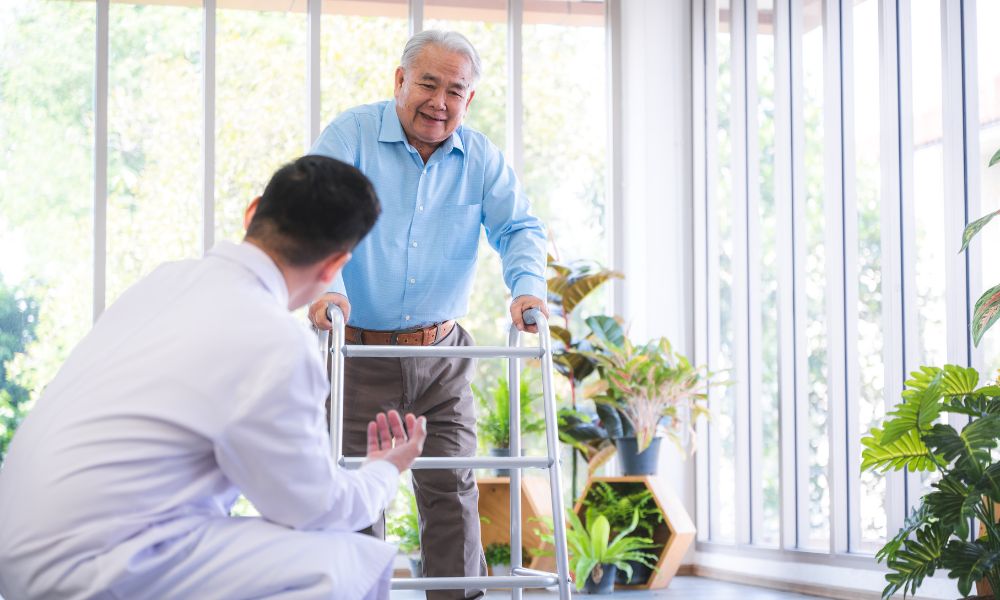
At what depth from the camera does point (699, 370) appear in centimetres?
486

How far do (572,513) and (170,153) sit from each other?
2.43 m

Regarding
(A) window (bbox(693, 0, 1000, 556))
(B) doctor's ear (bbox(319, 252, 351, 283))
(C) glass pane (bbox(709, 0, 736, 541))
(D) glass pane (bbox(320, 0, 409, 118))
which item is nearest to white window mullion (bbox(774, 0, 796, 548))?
(A) window (bbox(693, 0, 1000, 556))

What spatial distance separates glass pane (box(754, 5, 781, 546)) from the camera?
487cm

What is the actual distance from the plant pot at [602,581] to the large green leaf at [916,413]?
155cm

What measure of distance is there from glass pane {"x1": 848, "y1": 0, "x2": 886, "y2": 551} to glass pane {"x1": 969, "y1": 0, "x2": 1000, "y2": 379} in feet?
1.59

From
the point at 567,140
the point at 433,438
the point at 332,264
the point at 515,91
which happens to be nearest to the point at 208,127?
the point at 515,91

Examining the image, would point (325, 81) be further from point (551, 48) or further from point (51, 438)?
point (51, 438)

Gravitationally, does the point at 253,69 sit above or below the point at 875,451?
above

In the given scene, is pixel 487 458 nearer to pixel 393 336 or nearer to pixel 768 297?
pixel 393 336

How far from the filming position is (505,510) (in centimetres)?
478

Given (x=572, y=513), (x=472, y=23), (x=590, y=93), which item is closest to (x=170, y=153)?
(x=472, y=23)

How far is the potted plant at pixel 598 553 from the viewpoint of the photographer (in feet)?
14.6

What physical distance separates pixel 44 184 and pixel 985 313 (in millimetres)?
3924

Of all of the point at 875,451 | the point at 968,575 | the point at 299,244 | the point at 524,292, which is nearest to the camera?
the point at 299,244
